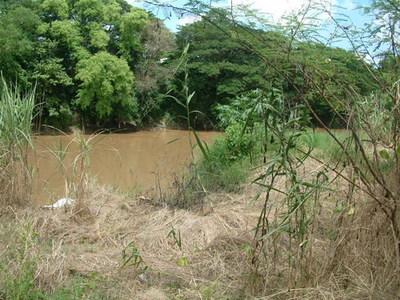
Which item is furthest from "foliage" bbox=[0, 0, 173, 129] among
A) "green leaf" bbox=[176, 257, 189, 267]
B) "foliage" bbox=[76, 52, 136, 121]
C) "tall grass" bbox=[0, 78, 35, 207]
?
"green leaf" bbox=[176, 257, 189, 267]

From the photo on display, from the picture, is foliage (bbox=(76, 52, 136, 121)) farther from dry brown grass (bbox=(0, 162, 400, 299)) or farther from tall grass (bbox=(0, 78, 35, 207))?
tall grass (bbox=(0, 78, 35, 207))

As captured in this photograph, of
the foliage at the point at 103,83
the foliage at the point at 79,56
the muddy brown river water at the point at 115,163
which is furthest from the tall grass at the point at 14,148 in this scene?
the foliage at the point at 103,83

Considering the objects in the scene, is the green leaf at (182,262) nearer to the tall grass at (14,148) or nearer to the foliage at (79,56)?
the tall grass at (14,148)

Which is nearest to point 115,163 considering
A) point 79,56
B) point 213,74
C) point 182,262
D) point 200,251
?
point 200,251

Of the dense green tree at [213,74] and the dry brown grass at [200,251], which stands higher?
the dense green tree at [213,74]

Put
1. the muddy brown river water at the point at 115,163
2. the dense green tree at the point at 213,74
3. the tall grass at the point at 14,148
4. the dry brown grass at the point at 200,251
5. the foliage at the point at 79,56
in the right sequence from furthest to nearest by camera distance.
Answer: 1. the dense green tree at the point at 213,74
2. the foliage at the point at 79,56
3. the muddy brown river water at the point at 115,163
4. the tall grass at the point at 14,148
5. the dry brown grass at the point at 200,251

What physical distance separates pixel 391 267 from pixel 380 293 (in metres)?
0.17

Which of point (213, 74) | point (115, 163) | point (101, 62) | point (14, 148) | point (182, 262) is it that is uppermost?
point (101, 62)

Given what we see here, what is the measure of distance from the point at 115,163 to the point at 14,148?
6896 mm

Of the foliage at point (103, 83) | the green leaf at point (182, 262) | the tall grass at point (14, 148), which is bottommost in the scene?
the green leaf at point (182, 262)

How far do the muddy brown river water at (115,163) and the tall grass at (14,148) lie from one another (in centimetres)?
20

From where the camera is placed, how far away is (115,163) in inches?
444

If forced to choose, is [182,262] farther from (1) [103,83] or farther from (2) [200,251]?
(1) [103,83]

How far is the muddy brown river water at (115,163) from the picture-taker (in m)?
4.89
